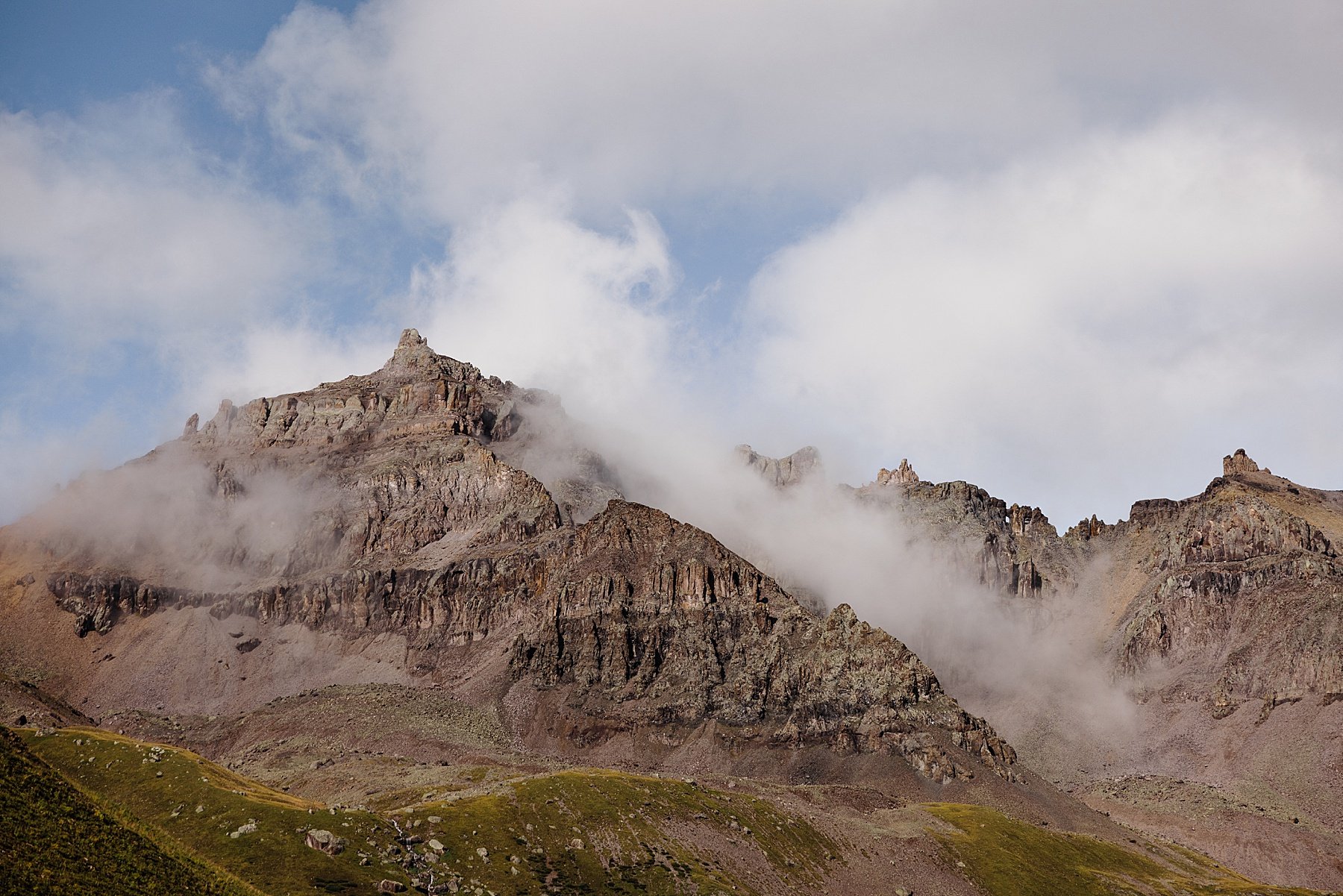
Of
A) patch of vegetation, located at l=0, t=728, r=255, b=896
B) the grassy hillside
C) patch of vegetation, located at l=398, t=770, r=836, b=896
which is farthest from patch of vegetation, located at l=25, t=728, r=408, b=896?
patch of vegetation, located at l=0, t=728, r=255, b=896

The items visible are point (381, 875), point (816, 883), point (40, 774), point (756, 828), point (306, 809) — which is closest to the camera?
point (40, 774)

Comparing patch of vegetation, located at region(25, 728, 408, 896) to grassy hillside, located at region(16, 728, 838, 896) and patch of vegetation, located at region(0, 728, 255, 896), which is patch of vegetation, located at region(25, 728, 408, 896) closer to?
grassy hillside, located at region(16, 728, 838, 896)

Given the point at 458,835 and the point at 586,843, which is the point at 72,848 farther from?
the point at 586,843

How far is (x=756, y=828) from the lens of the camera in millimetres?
199875

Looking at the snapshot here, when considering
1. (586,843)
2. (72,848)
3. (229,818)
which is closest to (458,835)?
(586,843)

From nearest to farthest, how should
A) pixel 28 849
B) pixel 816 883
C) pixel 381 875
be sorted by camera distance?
pixel 28 849
pixel 381 875
pixel 816 883

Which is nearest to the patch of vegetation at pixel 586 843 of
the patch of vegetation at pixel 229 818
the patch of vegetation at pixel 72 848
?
the patch of vegetation at pixel 229 818

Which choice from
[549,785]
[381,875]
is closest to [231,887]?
[381,875]

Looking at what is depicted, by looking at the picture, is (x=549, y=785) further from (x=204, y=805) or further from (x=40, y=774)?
(x=40, y=774)

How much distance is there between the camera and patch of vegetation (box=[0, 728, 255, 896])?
54062mm

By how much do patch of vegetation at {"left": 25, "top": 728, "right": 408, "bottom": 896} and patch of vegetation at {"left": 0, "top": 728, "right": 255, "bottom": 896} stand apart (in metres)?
40.2

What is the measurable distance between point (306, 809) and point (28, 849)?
266ft

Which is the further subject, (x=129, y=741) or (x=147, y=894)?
(x=129, y=741)

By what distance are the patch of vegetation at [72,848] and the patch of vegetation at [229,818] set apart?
40.2 m
